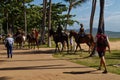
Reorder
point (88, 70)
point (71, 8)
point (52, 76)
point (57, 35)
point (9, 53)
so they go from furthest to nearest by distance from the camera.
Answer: point (71, 8) → point (57, 35) → point (9, 53) → point (88, 70) → point (52, 76)

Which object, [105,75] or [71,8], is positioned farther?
[71,8]

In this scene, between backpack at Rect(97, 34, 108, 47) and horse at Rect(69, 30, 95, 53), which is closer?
backpack at Rect(97, 34, 108, 47)

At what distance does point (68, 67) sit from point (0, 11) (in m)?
48.3

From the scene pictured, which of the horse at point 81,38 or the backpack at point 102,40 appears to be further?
the horse at point 81,38

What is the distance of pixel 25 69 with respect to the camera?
2066 centimetres

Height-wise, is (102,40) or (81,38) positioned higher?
(102,40)

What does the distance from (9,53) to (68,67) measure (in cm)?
958

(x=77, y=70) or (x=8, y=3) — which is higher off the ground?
(x=8, y=3)

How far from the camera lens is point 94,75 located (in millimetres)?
17797

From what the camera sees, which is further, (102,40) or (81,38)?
(81,38)

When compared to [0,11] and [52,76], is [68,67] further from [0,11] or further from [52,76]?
[0,11]

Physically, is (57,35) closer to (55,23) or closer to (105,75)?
(105,75)

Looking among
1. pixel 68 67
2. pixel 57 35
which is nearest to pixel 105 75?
pixel 68 67

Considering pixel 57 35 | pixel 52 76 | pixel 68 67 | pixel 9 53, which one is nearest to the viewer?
pixel 52 76
